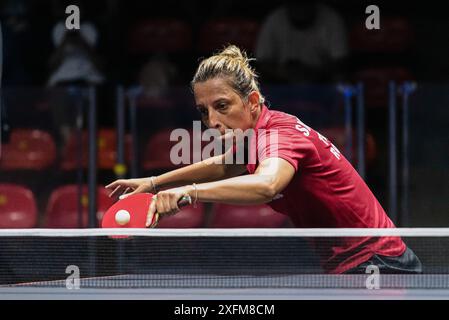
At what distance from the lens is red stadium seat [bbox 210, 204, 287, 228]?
289 inches

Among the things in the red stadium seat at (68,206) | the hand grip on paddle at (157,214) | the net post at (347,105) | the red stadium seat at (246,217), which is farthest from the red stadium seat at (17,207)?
the hand grip on paddle at (157,214)

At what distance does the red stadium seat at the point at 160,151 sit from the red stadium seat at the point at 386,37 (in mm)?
2647

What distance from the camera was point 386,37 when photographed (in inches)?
372

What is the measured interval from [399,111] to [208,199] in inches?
163

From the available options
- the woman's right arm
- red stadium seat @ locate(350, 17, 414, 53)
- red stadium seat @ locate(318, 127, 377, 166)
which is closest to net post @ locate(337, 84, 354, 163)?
red stadium seat @ locate(318, 127, 377, 166)

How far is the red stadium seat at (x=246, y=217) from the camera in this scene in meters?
7.34

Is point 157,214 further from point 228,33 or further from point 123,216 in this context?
point 228,33

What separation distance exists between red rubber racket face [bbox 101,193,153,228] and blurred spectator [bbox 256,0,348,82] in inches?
193

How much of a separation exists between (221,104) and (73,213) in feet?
12.4

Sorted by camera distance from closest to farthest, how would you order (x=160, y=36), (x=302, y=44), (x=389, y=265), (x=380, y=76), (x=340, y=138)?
(x=389, y=265), (x=340, y=138), (x=302, y=44), (x=380, y=76), (x=160, y=36)

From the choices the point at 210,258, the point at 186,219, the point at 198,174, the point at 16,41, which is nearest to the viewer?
the point at 198,174

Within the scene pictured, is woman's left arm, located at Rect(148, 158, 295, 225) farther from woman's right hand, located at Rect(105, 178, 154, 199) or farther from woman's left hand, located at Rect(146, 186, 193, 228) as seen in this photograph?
woman's right hand, located at Rect(105, 178, 154, 199)

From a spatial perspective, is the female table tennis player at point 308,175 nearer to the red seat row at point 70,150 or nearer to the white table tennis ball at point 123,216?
the white table tennis ball at point 123,216

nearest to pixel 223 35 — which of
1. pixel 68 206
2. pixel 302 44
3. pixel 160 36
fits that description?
pixel 160 36
